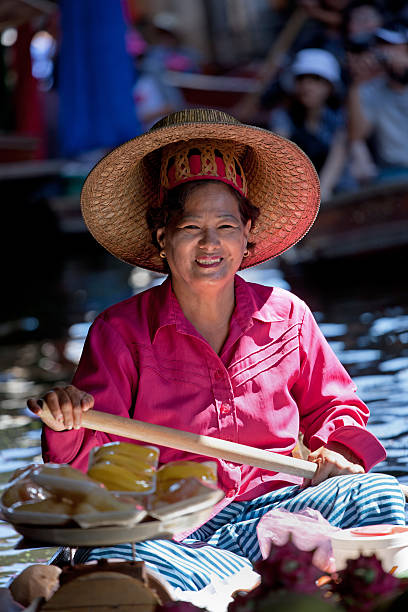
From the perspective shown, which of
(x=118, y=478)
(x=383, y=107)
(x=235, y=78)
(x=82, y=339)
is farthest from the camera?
(x=235, y=78)

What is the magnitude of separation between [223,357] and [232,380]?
7 centimetres

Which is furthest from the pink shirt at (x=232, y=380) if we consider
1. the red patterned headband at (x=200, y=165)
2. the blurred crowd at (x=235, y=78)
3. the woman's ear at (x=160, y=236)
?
the blurred crowd at (x=235, y=78)

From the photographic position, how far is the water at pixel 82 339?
3293mm

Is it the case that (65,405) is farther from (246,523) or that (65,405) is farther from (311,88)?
(311,88)

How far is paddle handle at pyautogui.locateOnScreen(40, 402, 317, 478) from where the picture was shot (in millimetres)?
1615

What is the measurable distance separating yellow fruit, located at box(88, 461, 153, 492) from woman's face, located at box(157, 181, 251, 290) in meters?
0.71

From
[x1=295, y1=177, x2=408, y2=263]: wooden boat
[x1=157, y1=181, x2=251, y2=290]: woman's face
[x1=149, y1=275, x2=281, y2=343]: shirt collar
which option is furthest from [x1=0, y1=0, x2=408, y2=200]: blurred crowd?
[x1=157, y1=181, x2=251, y2=290]: woman's face

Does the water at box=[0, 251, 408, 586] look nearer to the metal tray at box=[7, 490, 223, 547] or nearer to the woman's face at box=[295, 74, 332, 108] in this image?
the metal tray at box=[7, 490, 223, 547]

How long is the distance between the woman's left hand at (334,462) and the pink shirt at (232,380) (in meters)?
0.02

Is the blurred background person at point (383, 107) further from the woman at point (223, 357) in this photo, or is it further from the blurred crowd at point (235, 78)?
the woman at point (223, 357)

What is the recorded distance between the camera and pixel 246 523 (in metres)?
1.93

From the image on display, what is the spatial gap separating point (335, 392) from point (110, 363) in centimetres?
53

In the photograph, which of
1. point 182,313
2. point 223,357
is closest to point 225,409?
point 223,357

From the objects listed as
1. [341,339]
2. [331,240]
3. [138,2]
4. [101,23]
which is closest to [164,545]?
[341,339]
